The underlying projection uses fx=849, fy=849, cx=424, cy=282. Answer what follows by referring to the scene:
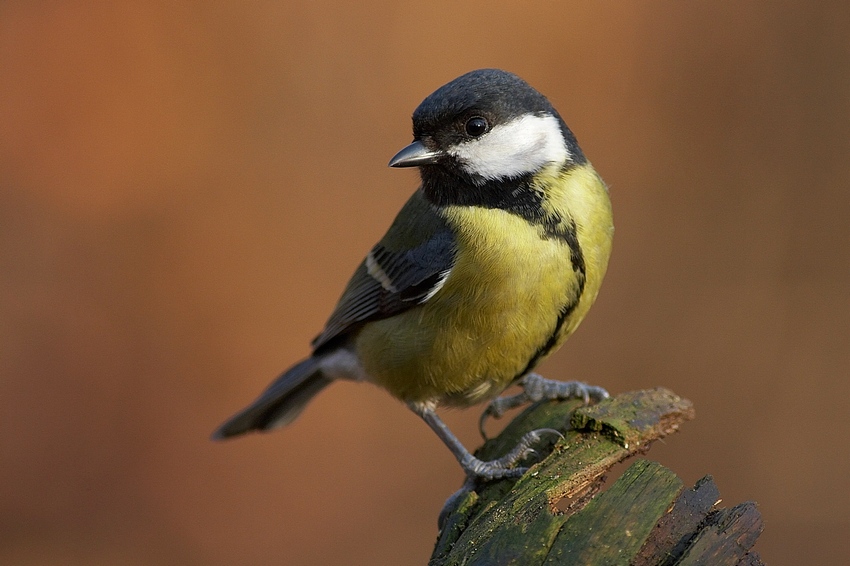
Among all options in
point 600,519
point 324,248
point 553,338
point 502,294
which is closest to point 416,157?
point 502,294

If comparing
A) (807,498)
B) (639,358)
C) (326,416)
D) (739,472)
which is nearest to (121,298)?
(326,416)

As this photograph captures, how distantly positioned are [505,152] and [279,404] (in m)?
1.85

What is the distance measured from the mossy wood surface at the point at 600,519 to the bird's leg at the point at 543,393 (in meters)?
0.46

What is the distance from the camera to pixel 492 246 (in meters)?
2.95

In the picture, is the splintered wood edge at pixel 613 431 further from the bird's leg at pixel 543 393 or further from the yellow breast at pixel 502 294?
the yellow breast at pixel 502 294

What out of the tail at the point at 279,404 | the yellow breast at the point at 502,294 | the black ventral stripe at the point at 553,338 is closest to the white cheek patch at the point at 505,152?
the yellow breast at the point at 502,294

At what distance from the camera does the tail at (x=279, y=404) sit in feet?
13.4

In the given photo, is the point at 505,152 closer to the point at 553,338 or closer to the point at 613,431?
the point at 553,338

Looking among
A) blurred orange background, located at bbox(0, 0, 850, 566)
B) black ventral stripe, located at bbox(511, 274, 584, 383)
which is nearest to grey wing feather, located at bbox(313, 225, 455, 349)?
black ventral stripe, located at bbox(511, 274, 584, 383)

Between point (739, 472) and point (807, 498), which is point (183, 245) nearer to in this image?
point (739, 472)

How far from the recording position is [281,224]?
5.99m

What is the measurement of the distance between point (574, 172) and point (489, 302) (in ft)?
1.92

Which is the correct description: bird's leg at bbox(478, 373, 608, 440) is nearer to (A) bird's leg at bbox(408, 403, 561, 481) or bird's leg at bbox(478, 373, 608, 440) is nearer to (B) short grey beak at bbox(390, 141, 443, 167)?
(A) bird's leg at bbox(408, 403, 561, 481)

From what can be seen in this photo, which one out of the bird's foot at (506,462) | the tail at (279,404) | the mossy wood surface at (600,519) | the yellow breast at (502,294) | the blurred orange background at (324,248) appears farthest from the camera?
the blurred orange background at (324,248)
